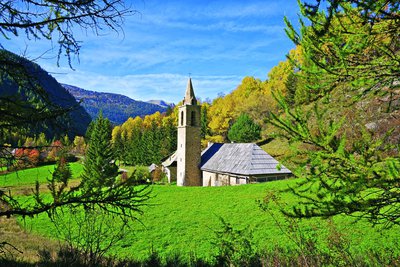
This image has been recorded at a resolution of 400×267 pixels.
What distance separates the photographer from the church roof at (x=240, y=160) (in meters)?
27.2

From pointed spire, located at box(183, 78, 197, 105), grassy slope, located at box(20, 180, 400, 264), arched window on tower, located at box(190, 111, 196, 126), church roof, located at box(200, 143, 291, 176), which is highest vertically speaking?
pointed spire, located at box(183, 78, 197, 105)

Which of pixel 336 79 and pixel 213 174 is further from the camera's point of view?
pixel 213 174

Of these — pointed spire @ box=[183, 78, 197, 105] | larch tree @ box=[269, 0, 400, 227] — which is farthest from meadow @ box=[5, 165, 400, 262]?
pointed spire @ box=[183, 78, 197, 105]

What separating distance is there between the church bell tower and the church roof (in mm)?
1305

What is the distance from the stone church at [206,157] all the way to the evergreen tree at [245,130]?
15439mm

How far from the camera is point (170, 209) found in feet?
59.7

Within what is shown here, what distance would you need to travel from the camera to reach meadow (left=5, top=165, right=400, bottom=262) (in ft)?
29.7

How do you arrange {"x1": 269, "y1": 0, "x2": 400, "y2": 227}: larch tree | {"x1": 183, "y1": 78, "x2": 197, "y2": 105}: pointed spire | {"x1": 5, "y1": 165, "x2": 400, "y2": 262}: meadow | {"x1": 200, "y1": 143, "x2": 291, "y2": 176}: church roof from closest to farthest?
1. {"x1": 269, "y1": 0, "x2": 400, "y2": 227}: larch tree
2. {"x1": 5, "y1": 165, "x2": 400, "y2": 262}: meadow
3. {"x1": 200, "y1": 143, "x2": 291, "y2": 176}: church roof
4. {"x1": 183, "y1": 78, "x2": 197, "y2": 105}: pointed spire

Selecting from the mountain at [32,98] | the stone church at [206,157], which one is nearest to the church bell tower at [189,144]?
the stone church at [206,157]

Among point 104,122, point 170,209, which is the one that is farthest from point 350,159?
point 104,122

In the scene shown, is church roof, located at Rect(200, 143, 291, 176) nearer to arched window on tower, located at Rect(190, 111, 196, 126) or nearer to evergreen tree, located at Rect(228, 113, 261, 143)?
arched window on tower, located at Rect(190, 111, 196, 126)

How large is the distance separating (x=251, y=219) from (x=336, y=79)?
11538 millimetres

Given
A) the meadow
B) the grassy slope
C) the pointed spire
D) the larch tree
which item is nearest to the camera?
the larch tree

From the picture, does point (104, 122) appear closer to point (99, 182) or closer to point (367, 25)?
point (99, 182)
